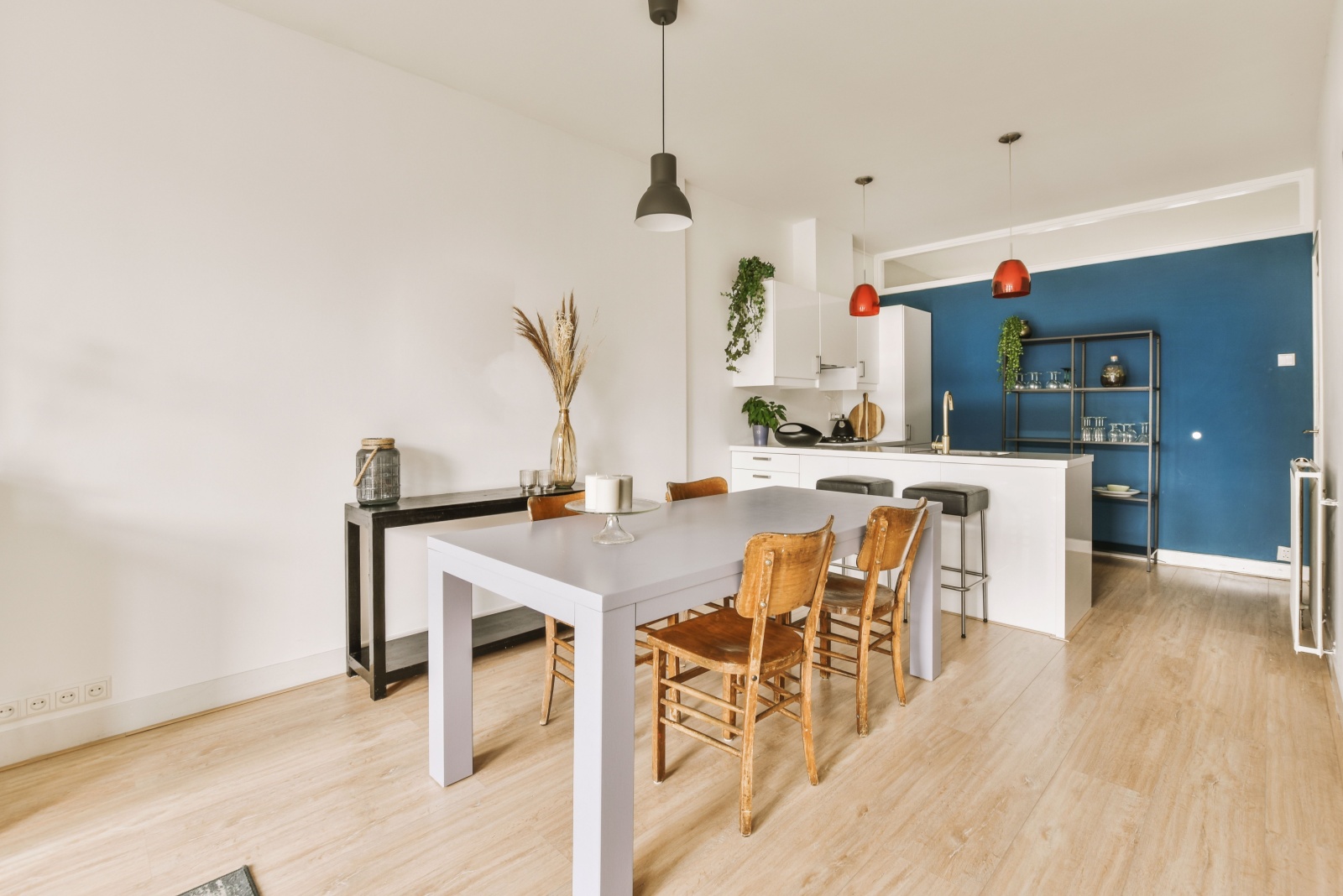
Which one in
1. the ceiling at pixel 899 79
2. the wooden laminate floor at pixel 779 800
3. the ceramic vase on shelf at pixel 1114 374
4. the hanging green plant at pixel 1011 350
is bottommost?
the wooden laminate floor at pixel 779 800


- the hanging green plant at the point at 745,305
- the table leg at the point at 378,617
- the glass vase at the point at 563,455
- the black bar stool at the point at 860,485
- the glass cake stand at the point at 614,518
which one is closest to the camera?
the glass cake stand at the point at 614,518

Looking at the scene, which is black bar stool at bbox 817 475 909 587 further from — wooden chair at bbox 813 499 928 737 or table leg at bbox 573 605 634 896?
table leg at bbox 573 605 634 896

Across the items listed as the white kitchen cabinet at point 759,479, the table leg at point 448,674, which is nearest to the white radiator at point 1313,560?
the white kitchen cabinet at point 759,479

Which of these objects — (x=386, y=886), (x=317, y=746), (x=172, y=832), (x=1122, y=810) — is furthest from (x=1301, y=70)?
(x=172, y=832)

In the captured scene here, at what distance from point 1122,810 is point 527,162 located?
3.69 m

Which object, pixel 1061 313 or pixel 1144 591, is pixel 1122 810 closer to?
pixel 1144 591

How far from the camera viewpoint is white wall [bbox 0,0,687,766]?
2.15 m

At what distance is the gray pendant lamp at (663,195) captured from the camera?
2.48 meters

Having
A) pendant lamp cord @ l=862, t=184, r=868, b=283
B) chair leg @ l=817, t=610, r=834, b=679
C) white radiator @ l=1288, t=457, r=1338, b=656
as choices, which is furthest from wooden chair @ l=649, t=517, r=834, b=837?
pendant lamp cord @ l=862, t=184, r=868, b=283

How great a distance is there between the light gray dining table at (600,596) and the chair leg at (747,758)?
0.30 metres

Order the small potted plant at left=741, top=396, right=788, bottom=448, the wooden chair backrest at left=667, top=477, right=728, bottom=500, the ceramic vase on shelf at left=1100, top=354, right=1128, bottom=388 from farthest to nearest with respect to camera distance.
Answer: the ceramic vase on shelf at left=1100, top=354, right=1128, bottom=388 < the small potted plant at left=741, top=396, right=788, bottom=448 < the wooden chair backrest at left=667, top=477, right=728, bottom=500

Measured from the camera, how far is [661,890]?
5.07 ft

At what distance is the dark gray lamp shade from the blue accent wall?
436cm

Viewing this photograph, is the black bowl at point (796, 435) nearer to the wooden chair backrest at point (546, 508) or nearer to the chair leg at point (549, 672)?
the wooden chair backrest at point (546, 508)
